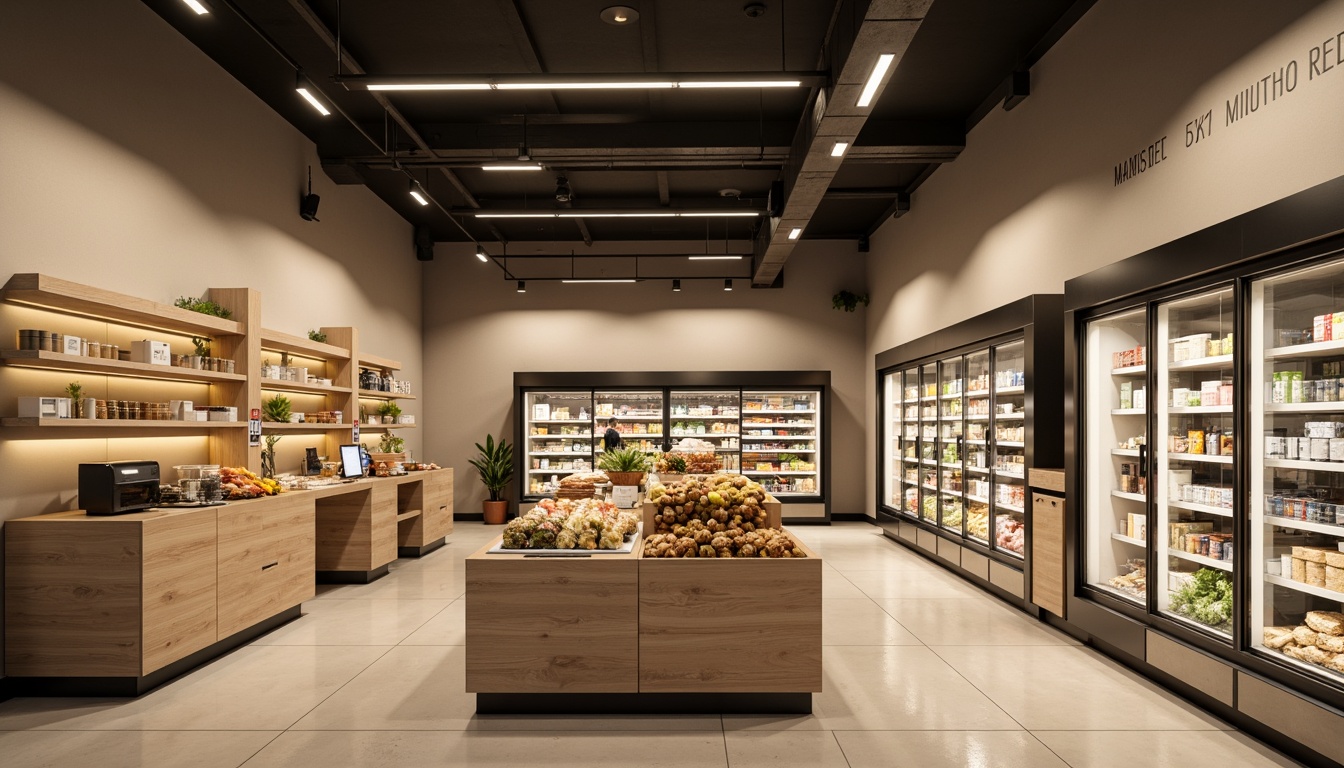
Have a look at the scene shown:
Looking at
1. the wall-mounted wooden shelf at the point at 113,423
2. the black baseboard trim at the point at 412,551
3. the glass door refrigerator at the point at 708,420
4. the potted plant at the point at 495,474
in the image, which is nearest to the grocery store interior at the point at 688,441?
the wall-mounted wooden shelf at the point at 113,423

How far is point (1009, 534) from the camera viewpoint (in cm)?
671

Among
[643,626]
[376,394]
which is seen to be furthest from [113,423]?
[376,394]

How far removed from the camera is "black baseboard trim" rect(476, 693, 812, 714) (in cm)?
393

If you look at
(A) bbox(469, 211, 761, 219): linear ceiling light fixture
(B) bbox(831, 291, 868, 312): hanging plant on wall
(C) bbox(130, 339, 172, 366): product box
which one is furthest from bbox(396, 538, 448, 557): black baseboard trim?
(B) bbox(831, 291, 868, 312): hanging plant on wall

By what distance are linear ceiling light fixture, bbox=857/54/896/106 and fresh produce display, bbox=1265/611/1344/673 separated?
3790mm

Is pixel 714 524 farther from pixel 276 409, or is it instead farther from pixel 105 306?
pixel 276 409

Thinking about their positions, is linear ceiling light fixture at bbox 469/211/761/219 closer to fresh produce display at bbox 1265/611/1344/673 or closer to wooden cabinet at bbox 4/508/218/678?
wooden cabinet at bbox 4/508/218/678

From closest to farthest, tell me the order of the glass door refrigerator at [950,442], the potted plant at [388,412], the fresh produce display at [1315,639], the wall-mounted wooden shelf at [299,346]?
the fresh produce display at [1315,639]
the wall-mounted wooden shelf at [299,346]
the glass door refrigerator at [950,442]
the potted plant at [388,412]

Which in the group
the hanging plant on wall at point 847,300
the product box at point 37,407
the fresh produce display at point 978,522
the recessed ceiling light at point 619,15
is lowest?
the fresh produce display at point 978,522

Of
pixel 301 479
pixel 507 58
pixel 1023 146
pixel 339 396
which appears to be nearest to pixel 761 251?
pixel 1023 146

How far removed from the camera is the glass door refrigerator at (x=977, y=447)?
7273 mm

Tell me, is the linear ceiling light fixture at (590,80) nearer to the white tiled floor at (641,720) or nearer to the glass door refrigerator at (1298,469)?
the glass door refrigerator at (1298,469)

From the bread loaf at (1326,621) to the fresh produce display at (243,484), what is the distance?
6528mm

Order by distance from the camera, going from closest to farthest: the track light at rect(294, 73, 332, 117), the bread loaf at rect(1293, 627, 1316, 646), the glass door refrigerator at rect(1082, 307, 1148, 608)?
the bread loaf at rect(1293, 627, 1316, 646) → the track light at rect(294, 73, 332, 117) → the glass door refrigerator at rect(1082, 307, 1148, 608)
